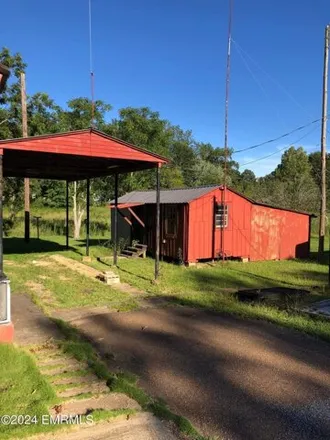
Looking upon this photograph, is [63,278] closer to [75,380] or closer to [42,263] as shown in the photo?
[42,263]

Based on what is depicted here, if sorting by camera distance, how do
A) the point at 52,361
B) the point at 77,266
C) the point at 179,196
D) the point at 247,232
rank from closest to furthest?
the point at 52,361 < the point at 77,266 < the point at 179,196 < the point at 247,232

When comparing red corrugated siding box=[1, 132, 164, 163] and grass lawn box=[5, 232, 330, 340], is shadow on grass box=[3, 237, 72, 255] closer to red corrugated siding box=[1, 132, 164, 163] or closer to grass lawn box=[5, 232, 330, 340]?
grass lawn box=[5, 232, 330, 340]

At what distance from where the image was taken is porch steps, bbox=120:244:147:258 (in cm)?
1577

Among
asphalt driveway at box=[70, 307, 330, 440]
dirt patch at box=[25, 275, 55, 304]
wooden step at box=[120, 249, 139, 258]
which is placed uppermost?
wooden step at box=[120, 249, 139, 258]

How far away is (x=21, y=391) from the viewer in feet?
12.9

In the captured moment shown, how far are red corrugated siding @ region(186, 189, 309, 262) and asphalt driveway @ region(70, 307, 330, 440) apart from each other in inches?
275

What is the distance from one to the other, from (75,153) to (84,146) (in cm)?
29

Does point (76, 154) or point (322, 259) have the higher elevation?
point (76, 154)

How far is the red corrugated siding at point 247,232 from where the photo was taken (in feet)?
47.3

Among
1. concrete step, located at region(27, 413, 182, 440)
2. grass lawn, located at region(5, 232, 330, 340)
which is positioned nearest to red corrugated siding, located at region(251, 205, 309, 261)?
grass lawn, located at region(5, 232, 330, 340)

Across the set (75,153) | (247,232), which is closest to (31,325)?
(75,153)

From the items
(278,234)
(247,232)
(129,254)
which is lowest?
(129,254)

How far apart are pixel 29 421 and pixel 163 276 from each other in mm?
8291

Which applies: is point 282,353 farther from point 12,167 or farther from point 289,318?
point 12,167
